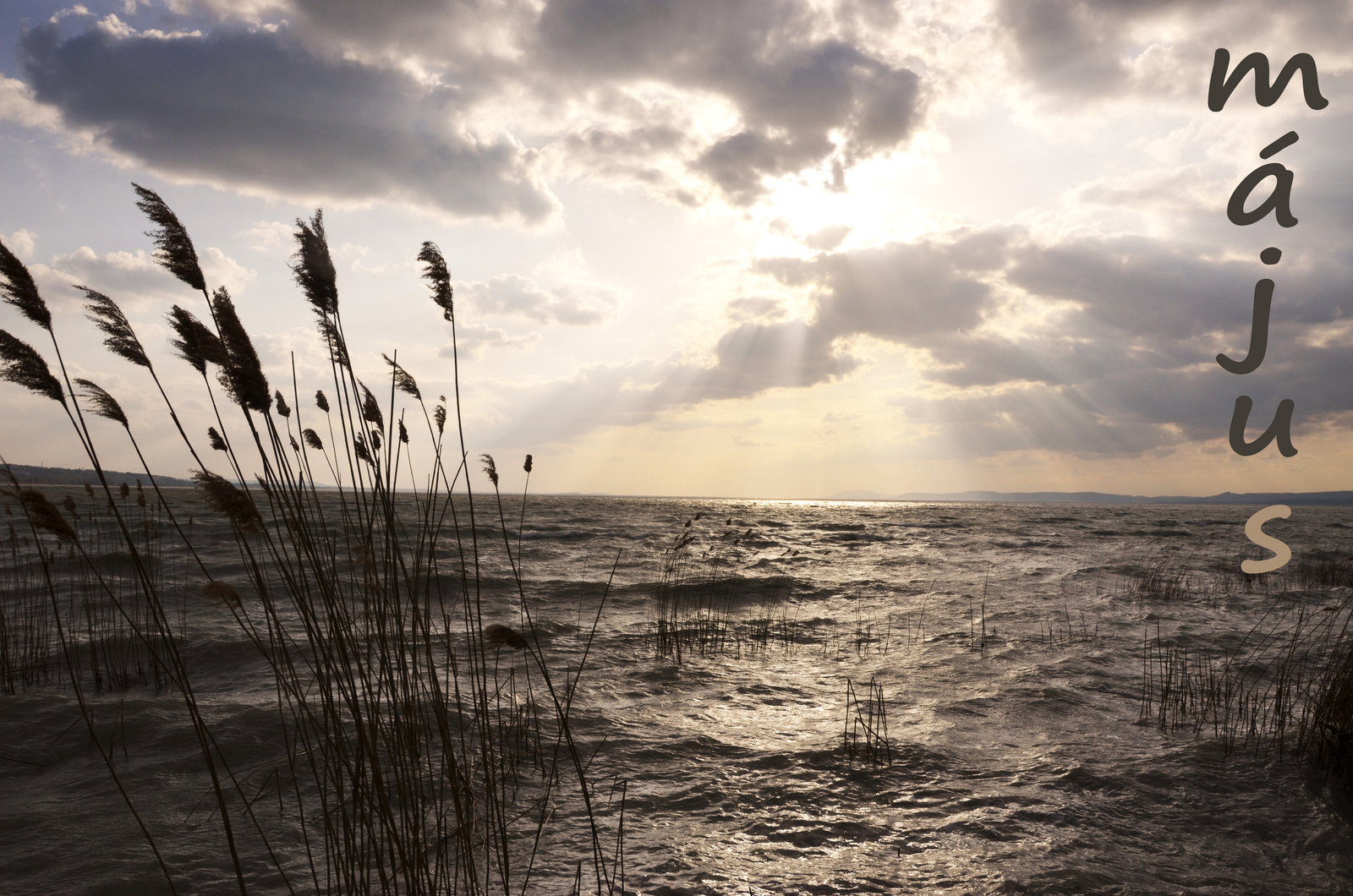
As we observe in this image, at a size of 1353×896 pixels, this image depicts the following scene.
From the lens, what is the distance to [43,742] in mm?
5020

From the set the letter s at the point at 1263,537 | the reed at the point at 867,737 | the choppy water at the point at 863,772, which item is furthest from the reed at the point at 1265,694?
the reed at the point at 867,737

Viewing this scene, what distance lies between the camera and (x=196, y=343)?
7.87 ft

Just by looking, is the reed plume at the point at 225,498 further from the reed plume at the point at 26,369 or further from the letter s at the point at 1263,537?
the letter s at the point at 1263,537

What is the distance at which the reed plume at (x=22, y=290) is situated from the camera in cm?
218

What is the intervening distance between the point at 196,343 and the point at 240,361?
0.18 m

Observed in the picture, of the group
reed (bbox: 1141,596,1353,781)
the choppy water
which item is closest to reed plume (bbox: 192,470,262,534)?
the choppy water

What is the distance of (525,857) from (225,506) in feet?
7.93

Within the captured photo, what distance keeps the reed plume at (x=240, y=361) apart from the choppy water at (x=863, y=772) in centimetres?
266

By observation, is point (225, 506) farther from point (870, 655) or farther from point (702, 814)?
point (870, 655)

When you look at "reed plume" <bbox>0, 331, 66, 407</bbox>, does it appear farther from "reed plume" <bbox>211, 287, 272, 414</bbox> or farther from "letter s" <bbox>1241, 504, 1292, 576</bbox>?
"letter s" <bbox>1241, 504, 1292, 576</bbox>

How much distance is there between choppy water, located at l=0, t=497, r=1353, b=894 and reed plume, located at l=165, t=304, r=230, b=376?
2.72 meters

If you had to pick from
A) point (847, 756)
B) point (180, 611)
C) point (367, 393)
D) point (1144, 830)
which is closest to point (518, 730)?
point (847, 756)

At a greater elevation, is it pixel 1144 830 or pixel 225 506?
pixel 225 506

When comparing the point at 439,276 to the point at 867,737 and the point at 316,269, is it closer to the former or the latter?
the point at 316,269
